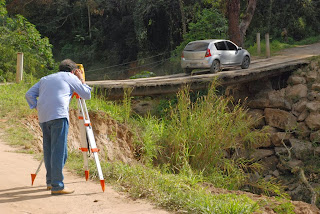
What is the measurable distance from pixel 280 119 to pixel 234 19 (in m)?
7.95

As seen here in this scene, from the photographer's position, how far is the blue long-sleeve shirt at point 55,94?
6715mm

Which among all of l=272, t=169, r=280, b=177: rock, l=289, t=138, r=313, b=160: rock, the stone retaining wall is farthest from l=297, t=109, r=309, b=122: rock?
l=272, t=169, r=280, b=177: rock

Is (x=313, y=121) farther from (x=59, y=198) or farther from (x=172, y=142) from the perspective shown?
(x=59, y=198)

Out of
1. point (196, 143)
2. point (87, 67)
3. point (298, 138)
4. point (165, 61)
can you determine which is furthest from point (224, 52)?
point (87, 67)

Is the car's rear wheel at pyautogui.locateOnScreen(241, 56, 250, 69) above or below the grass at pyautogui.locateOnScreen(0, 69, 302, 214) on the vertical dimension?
above

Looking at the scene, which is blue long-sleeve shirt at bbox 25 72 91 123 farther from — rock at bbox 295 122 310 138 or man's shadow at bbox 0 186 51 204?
rock at bbox 295 122 310 138

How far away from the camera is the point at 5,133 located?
35.5 ft

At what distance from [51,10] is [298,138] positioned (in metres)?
23.7

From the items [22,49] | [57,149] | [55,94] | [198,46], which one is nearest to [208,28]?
[198,46]

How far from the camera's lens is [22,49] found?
67.2ft

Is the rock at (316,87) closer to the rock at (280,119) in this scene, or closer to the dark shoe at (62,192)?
the rock at (280,119)

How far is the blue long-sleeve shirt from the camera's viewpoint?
264 inches

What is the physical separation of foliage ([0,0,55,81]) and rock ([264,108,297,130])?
30.9 ft

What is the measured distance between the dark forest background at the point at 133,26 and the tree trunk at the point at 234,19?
393cm
